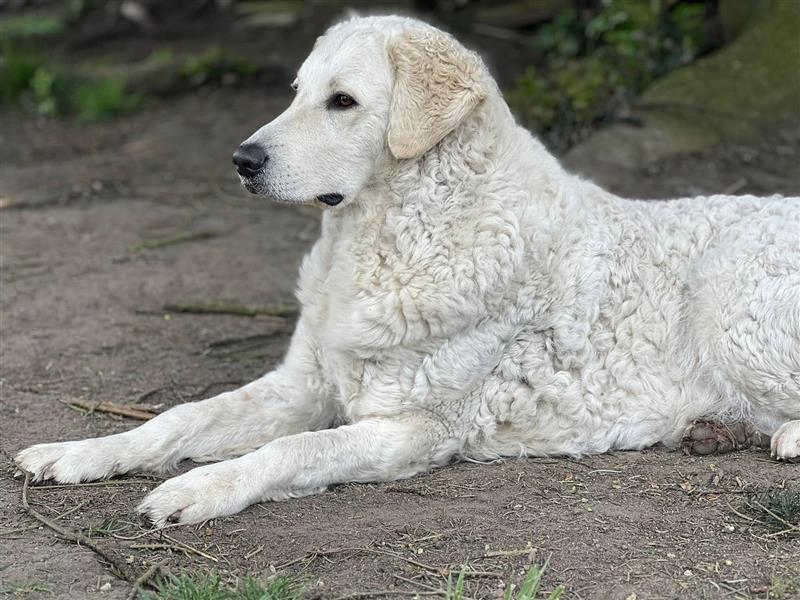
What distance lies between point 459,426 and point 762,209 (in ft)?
5.79

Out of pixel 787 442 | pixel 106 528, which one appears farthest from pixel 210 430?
pixel 787 442

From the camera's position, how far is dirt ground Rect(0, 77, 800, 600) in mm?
3473

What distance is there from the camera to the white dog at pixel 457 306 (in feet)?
13.8

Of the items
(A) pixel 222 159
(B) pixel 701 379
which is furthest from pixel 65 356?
(A) pixel 222 159

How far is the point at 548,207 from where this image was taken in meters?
4.48

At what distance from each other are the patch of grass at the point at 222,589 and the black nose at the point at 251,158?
162 cm

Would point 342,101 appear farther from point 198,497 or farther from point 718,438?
point 718,438

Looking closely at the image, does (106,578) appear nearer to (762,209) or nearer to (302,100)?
(302,100)

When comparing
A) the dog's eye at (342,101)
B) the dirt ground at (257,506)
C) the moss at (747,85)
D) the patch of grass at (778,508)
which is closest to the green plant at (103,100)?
the dirt ground at (257,506)

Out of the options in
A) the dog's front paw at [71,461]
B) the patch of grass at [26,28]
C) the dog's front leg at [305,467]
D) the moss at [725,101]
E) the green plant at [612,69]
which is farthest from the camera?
the patch of grass at [26,28]

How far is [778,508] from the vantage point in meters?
3.82

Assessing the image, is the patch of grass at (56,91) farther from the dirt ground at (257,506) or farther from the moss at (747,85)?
the moss at (747,85)

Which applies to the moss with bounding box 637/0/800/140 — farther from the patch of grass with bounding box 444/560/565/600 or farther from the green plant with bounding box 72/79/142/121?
the patch of grass with bounding box 444/560/565/600

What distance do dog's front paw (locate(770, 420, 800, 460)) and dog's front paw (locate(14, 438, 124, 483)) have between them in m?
2.71
